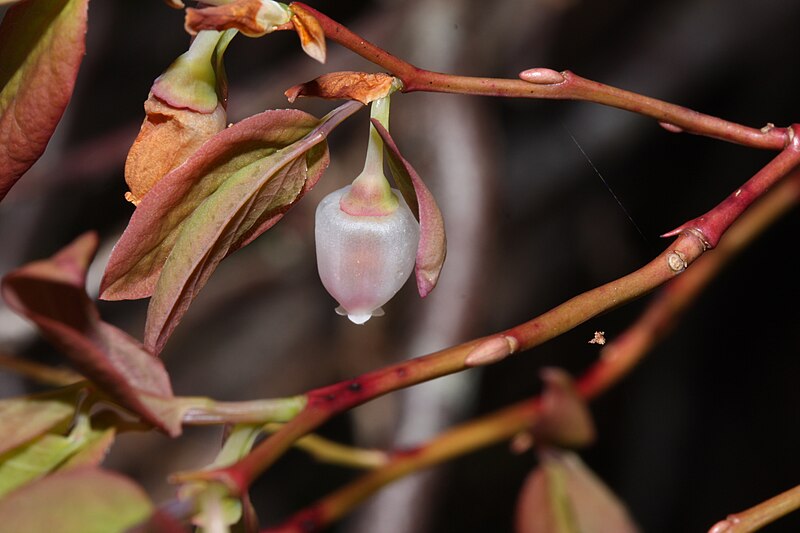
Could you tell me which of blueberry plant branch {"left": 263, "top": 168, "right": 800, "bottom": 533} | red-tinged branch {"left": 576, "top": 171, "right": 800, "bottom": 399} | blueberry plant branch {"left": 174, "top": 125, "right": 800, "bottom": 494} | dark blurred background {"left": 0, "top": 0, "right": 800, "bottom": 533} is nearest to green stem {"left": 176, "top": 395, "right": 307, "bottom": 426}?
blueberry plant branch {"left": 174, "top": 125, "right": 800, "bottom": 494}

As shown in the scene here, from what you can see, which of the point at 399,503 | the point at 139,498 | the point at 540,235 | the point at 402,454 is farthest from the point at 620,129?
the point at 139,498

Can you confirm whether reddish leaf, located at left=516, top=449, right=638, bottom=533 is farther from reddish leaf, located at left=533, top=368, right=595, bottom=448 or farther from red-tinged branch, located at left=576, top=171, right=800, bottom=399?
red-tinged branch, located at left=576, top=171, right=800, bottom=399

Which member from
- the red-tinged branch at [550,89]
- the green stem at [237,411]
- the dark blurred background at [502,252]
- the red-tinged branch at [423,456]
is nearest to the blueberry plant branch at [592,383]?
the red-tinged branch at [423,456]

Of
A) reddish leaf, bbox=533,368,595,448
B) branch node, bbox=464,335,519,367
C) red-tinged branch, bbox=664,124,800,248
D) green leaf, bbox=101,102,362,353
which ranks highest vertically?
green leaf, bbox=101,102,362,353

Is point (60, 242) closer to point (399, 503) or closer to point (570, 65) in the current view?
point (399, 503)

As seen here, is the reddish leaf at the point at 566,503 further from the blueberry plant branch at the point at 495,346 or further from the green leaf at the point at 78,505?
the green leaf at the point at 78,505

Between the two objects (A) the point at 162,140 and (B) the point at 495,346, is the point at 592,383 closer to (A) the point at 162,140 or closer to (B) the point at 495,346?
(B) the point at 495,346

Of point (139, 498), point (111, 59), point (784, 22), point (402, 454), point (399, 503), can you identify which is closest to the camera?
point (139, 498)
